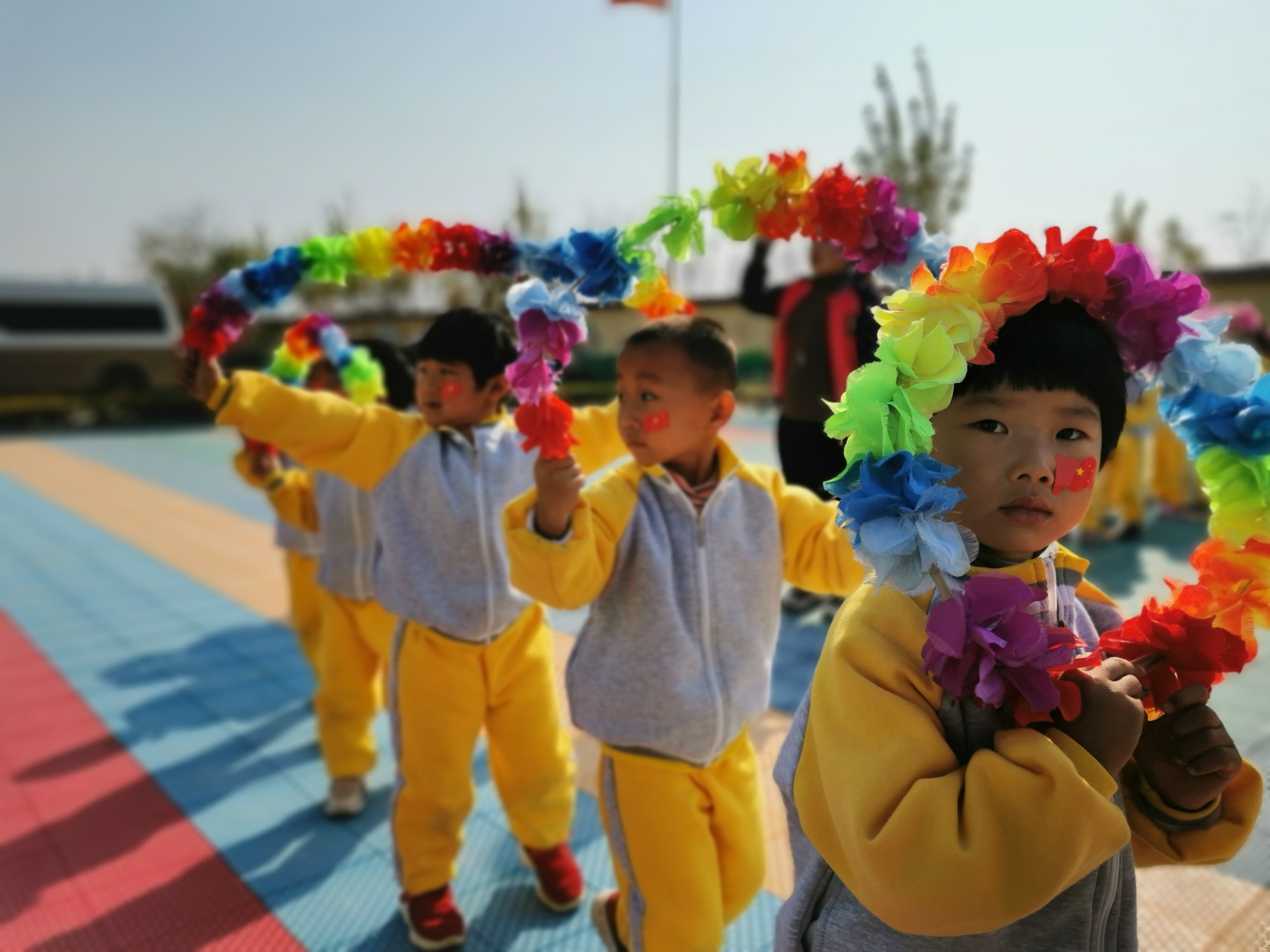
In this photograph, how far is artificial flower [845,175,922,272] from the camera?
6.66 ft

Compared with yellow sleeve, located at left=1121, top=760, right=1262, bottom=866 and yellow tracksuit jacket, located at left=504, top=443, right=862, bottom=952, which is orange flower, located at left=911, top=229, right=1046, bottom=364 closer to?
yellow sleeve, located at left=1121, top=760, right=1262, bottom=866

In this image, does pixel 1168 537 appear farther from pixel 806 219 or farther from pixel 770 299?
pixel 806 219

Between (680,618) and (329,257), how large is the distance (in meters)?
1.51

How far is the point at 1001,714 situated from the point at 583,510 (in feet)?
3.46

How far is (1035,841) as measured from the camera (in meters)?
1.12

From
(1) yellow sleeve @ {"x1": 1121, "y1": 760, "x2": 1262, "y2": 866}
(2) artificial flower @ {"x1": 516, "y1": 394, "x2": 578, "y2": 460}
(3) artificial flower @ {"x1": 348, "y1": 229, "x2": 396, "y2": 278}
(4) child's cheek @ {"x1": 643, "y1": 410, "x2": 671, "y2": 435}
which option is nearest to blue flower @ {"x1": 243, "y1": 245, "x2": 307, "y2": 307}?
(3) artificial flower @ {"x1": 348, "y1": 229, "x2": 396, "y2": 278}

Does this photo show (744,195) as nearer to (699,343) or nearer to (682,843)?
(699,343)

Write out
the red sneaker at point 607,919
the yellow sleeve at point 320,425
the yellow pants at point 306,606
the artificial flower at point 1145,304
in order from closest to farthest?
the artificial flower at point 1145,304 → the red sneaker at point 607,919 → the yellow sleeve at point 320,425 → the yellow pants at point 306,606

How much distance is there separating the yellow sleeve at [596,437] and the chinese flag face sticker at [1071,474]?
1.61 m

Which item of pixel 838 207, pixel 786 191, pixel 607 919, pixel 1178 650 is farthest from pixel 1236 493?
pixel 607 919

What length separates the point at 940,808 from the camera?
3.73ft

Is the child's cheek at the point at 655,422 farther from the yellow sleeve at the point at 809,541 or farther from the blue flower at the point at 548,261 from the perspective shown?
the blue flower at the point at 548,261

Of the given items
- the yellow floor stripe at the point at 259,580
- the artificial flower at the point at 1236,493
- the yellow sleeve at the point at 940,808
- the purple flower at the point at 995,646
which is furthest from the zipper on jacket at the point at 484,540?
the artificial flower at the point at 1236,493

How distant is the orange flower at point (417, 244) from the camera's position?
257 centimetres
